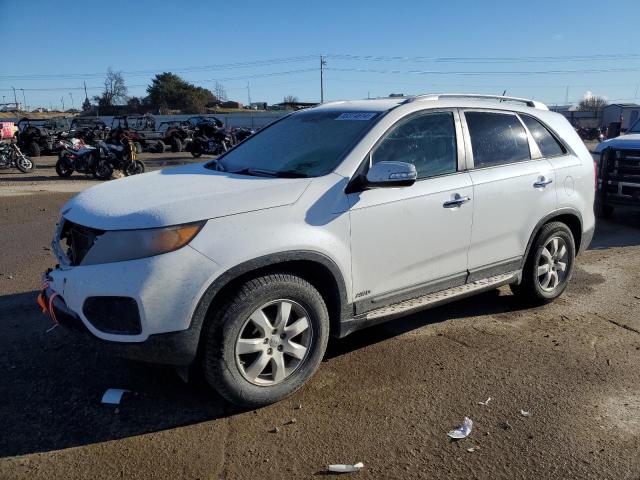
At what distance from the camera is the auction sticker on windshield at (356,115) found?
3.83 meters

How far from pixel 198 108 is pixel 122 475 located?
253 feet

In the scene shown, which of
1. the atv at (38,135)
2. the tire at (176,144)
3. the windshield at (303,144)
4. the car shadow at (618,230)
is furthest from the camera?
the tire at (176,144)

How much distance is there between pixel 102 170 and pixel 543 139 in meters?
14.1

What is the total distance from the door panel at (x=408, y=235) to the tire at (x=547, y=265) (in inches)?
37.7

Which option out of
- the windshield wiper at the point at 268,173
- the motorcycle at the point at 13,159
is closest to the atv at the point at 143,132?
the motorcycle at the point at 13,159

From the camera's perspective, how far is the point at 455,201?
392 centimetres

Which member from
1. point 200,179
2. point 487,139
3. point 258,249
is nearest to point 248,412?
point 258,249

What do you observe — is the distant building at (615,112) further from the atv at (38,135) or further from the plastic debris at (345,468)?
Answer: the plastic debris at (345,468)

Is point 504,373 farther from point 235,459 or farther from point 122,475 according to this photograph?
point 122,475

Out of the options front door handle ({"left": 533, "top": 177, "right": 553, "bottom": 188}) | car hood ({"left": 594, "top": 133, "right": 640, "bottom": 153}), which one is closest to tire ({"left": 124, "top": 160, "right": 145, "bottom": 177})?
car hood ({"left": 594, "top": 133, "right": 640, "bottom": 153})

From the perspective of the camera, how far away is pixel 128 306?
9.29 ft

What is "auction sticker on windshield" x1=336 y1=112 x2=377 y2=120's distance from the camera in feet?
12.6

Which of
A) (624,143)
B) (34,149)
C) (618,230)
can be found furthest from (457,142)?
(34,149)

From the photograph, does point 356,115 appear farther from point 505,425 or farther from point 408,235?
point 505,425
